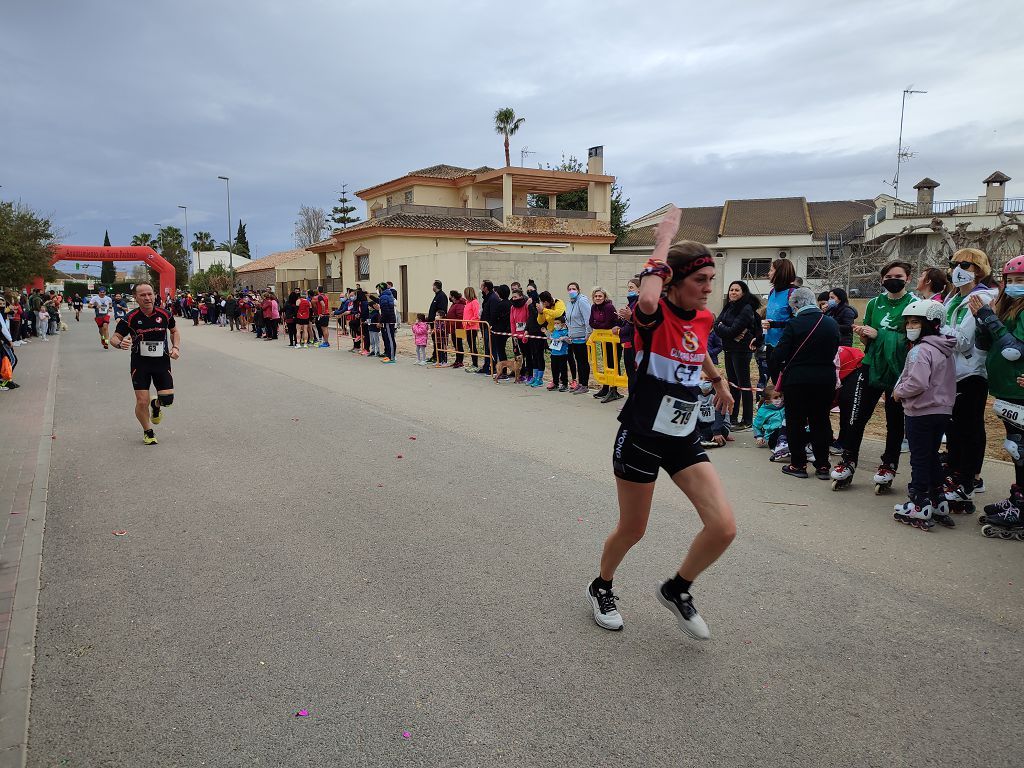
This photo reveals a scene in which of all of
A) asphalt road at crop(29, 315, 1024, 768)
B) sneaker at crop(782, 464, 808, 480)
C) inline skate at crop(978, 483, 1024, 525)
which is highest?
inline skate at crop(978, 483, 1024, 525)

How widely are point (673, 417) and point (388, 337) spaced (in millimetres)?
14859

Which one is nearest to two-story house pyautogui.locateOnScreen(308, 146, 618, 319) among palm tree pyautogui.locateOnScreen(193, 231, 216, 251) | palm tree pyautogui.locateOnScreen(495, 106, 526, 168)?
palm tree pyautogui.locateOnScreen(495, 106, 526, 168)

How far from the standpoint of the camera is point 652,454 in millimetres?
3340

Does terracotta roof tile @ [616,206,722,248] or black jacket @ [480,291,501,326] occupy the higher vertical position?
terracotta roof tile @ [616,206,722,248]

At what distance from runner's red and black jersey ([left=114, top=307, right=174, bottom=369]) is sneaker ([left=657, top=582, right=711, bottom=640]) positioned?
22.9ft

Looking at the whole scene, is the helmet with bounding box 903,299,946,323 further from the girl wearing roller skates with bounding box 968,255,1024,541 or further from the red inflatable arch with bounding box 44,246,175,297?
the red inflatable arch with bounding box 44,246,175,297

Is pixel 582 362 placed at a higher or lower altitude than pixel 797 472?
higher

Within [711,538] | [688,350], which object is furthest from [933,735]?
[688,350]

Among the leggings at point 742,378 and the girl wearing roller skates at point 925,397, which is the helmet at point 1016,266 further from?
the leggings at point 742,378

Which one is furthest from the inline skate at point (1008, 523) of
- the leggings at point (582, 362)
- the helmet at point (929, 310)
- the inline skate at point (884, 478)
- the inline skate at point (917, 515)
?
the leggings at point (582, 362)

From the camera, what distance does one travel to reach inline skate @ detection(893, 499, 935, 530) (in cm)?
513

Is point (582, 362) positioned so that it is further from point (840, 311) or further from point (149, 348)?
point (149, 348)

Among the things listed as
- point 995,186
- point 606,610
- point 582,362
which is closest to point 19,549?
point 606,610

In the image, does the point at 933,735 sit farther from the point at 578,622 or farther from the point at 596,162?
the point at 596,162
